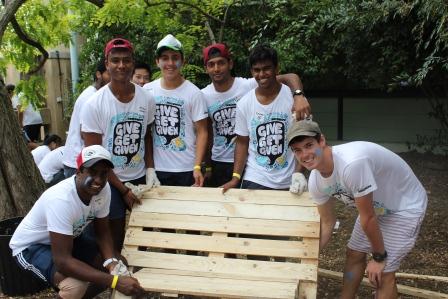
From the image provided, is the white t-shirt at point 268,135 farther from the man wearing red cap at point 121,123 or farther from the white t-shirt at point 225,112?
the man wearing red cap at point 121,123

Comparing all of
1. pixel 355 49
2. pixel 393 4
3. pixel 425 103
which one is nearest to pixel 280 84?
pixel 393 4

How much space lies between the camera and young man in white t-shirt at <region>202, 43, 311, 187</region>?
3970mm

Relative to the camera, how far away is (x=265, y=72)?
3.68 meters

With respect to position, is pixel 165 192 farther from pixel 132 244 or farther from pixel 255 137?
pixel 255 137

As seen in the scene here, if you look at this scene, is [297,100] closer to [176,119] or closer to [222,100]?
[222,100]

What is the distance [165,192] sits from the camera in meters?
3.92

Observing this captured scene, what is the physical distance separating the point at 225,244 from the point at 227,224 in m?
0.14

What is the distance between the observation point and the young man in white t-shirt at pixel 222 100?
156 inches

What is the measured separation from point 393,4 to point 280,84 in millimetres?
1119

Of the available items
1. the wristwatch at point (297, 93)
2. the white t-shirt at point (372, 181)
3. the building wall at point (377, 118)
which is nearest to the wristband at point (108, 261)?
the white t-shirt at point (372, 181)

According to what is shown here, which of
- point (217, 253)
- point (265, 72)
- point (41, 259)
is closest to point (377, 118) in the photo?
point (265, 72)

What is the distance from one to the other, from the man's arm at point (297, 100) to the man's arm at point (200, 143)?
66 centimetres

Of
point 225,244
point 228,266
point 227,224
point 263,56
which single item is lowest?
point 228,266

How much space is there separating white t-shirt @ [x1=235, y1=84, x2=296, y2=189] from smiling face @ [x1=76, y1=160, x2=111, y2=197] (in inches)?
42.9
